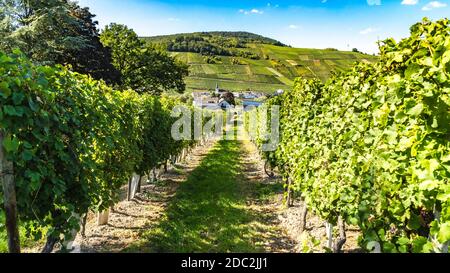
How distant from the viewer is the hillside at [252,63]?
11012 cm

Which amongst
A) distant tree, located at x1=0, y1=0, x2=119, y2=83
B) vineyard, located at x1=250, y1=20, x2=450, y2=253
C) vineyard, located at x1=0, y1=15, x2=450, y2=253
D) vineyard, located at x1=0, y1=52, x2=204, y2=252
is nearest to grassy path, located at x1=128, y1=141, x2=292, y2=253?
vineyard, located at x1=0, y1=15, x2=450, y2=253

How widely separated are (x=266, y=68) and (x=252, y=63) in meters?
7.17

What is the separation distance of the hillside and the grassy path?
88.1 m

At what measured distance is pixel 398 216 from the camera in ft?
12.3

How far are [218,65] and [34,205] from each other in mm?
122873

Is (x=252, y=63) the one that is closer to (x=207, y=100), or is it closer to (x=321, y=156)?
(x=207, y=100)

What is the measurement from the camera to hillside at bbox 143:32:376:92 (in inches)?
4336

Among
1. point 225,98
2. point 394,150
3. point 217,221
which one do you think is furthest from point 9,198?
point 225,98

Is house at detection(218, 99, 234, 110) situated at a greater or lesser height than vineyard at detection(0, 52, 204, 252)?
lesser

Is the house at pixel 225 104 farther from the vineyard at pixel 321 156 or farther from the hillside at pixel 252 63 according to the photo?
the vineyard at pixel 321 156

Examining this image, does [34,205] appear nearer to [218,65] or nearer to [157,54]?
[157,54]

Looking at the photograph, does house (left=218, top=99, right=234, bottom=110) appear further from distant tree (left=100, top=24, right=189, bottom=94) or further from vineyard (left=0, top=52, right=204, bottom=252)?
vineyard (left=0, top=52, right=204, bottom=252)

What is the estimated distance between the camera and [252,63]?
124438 millimetres

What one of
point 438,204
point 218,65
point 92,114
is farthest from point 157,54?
point 218,65
